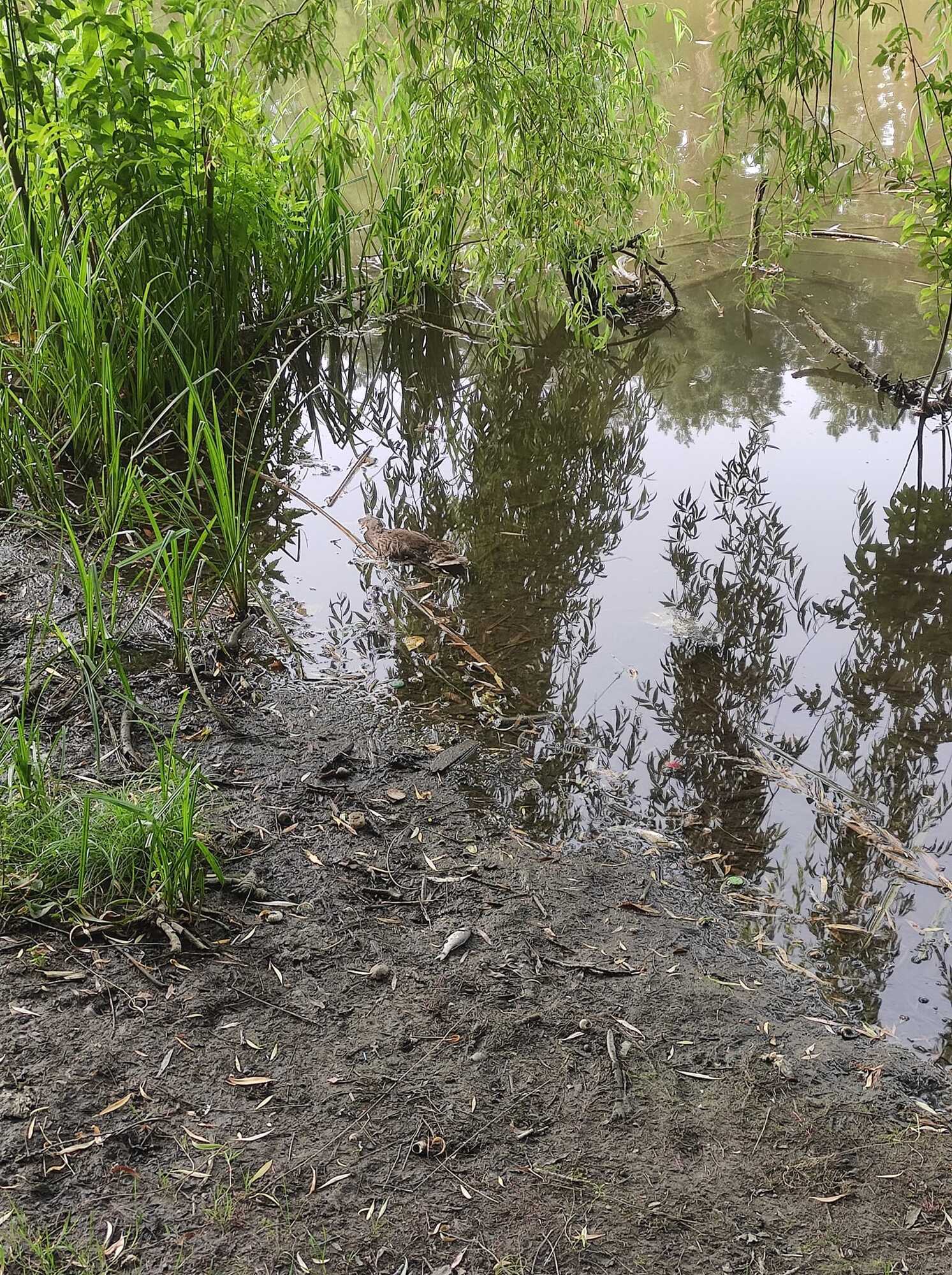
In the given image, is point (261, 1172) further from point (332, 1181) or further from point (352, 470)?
point (352, 470)

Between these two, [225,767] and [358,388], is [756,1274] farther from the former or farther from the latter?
[358,388]

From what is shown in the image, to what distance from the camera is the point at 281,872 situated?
90.4 inches

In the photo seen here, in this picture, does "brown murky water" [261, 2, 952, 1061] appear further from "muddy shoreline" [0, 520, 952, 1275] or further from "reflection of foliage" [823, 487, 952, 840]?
"muddy shoreline" [0, 520, 952, 1275]

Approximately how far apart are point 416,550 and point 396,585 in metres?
0.19

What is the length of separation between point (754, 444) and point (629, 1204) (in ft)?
12.3

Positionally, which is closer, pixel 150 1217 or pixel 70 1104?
pixel 150 1217

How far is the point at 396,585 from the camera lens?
12.3ft

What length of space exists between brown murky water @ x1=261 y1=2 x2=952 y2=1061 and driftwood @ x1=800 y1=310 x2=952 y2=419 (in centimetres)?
8

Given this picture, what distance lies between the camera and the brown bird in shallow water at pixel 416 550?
151 inches

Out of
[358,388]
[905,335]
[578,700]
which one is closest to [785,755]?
[578,700]

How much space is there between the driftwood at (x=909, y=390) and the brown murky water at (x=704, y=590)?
80 mm

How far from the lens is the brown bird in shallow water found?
12.5 ft

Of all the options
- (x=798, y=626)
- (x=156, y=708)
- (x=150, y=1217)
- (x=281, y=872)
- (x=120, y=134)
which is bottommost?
(x=150, y=1217)

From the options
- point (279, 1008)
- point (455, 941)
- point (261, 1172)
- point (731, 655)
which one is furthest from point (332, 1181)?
point (731, 655)
